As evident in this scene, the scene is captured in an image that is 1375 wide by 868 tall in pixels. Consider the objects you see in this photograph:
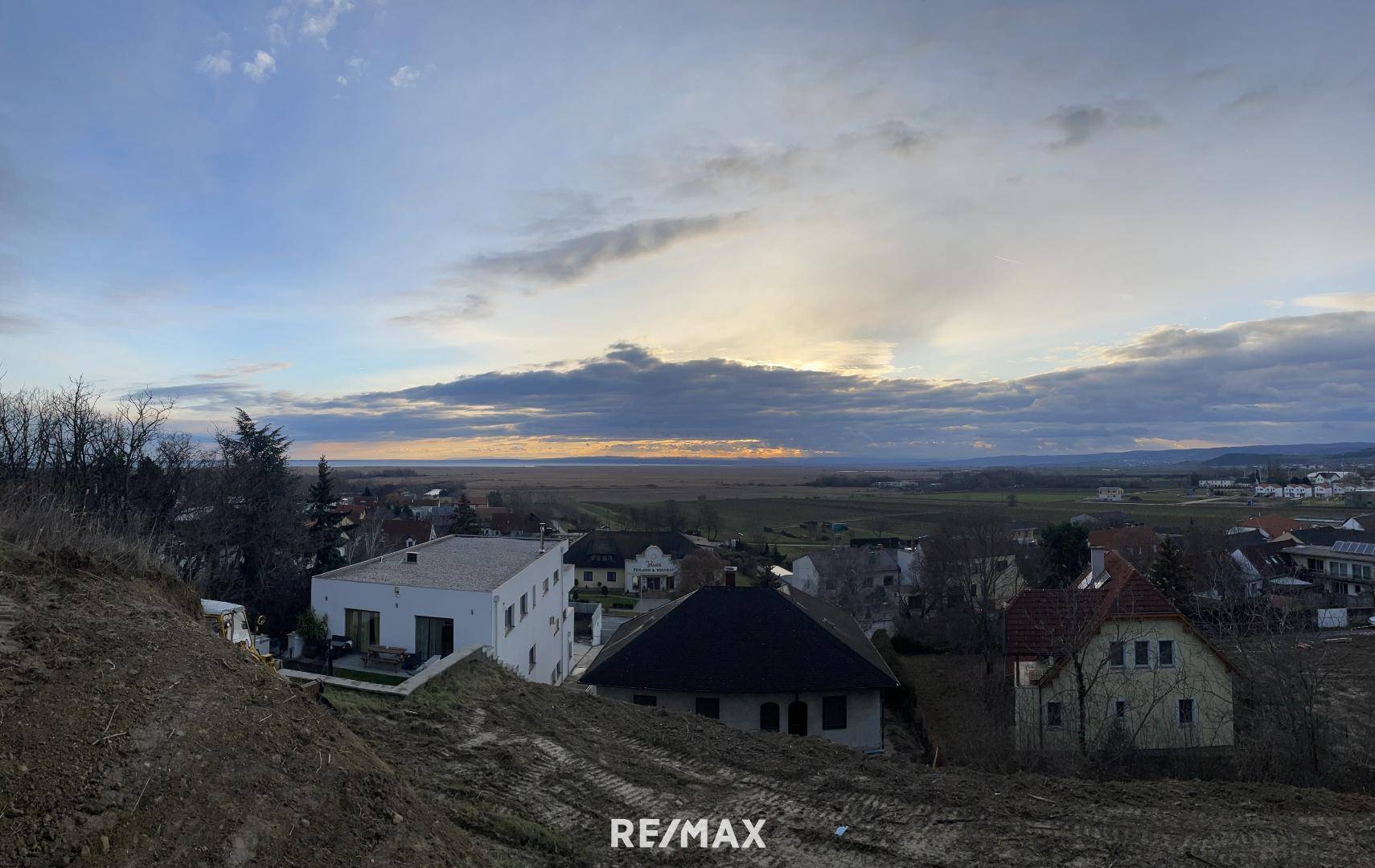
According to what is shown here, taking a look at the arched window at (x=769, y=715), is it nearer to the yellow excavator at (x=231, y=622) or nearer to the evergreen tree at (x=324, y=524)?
the yellow excavator at (x=231, y=622)

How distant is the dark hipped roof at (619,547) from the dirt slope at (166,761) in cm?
5064

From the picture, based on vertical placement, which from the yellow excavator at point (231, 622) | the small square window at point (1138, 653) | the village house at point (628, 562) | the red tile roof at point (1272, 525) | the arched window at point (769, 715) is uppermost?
the yellow excavator at point (231, 622)

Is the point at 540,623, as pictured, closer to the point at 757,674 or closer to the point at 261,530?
the point at 757,674

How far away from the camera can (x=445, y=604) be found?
19297 mm

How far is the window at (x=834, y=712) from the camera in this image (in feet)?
67.0

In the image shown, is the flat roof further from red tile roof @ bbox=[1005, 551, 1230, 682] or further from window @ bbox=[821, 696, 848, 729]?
red tile roof @ bbox=[1005, 551, 1230, 682]

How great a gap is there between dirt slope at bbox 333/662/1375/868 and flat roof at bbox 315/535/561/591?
35.3 ft

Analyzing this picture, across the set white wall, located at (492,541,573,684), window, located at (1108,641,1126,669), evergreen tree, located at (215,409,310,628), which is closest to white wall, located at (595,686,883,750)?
white wall, located at (492,541,573,684)

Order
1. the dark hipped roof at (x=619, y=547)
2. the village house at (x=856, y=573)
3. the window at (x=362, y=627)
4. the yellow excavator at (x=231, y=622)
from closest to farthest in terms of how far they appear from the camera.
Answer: the yellow excavator at (x=231, y=622)
the window at (x=362, y=627)
the village house at (x=856, y=573)
the dark hipped roof at (x=619, y=547)

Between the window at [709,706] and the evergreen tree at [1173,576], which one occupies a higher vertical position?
the evergreen tree at [1173,576]

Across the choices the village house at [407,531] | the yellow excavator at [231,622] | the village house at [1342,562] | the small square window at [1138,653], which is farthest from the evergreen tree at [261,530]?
the village house at [1342,562]

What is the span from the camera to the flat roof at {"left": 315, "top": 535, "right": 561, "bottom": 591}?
2068cm

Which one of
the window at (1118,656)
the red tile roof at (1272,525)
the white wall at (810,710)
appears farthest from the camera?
the red tile roof at (1272,525)

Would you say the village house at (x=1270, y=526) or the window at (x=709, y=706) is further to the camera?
the village house at (x=1270, y=526)
